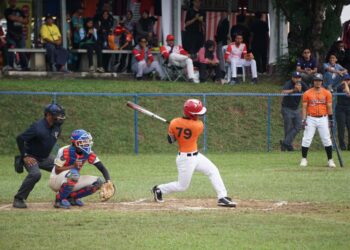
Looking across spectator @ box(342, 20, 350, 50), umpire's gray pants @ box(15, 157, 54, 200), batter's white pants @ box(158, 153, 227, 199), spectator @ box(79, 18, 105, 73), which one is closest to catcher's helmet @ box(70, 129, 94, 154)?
umpire's gray pants @ box(15, 157, 54, 200)

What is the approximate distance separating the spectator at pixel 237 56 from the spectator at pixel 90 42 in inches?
155

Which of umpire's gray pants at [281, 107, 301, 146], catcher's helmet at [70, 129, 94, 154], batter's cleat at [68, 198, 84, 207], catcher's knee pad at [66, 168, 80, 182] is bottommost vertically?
umpire's gray pants at [281, 107, 301, 146]

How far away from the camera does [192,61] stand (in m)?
29.6

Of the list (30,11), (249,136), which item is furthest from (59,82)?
(249,136)

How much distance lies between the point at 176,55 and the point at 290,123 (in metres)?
4.73

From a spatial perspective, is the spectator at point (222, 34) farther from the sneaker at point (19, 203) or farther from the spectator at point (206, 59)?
the sneaker at point (19, 203)

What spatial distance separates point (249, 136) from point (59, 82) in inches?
228

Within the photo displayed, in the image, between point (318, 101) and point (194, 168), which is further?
point (318, 101)

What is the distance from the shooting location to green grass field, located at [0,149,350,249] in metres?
11.9

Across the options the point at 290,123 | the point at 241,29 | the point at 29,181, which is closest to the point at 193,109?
the point at 29,181

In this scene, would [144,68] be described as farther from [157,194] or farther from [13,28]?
[157,194]

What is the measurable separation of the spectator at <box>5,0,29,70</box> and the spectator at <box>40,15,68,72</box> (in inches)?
26.0

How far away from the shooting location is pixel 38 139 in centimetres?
1466

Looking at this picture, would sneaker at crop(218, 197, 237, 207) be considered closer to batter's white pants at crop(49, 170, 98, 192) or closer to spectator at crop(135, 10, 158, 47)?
batter's white pants at crop(49, 170, 98, 192)
